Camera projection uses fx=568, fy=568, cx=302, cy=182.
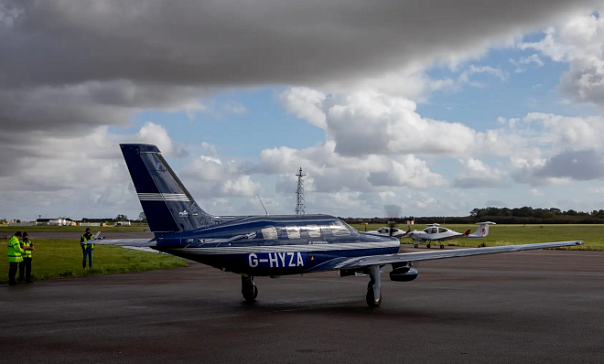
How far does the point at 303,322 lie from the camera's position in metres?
14.0

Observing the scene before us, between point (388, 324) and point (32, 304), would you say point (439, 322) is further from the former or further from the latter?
point (32, 304)

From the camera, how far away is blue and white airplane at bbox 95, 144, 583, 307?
16.3 m

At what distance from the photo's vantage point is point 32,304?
1744 centimetres

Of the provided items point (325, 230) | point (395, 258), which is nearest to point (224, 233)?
point (325, 230)

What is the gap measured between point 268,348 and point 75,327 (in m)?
5.32

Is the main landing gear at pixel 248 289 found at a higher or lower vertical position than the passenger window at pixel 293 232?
lower

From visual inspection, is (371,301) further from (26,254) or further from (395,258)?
(26,254)

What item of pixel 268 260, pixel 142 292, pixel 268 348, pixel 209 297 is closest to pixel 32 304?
pixel 142 292

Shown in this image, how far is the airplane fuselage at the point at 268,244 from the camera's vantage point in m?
16.2

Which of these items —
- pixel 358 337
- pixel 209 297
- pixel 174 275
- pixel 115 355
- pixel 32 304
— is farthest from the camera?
pixel 174 275

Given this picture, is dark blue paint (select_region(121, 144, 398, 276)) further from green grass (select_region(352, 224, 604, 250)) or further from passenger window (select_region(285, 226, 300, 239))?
green grass (select_region(352, 224, 604, 250))

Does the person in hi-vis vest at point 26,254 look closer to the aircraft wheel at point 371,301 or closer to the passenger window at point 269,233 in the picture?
the passenger window at point 269,233

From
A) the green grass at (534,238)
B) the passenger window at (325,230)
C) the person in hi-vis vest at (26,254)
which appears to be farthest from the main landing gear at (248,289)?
the green grass at (534,238)

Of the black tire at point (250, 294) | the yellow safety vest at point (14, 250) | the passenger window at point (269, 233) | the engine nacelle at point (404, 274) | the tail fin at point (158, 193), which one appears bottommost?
the black tire at point (250, 294)
